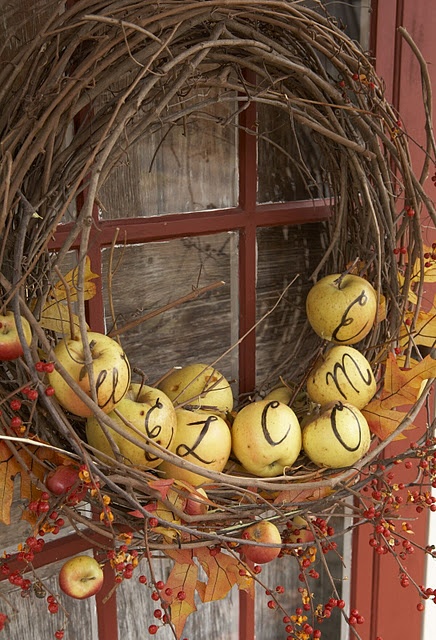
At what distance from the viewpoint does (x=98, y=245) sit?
102 centimetres

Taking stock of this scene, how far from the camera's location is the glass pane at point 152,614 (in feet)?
3.98

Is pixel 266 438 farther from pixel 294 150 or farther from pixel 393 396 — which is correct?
pixel 294 150

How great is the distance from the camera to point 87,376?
31.3 inches

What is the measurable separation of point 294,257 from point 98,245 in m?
0.38

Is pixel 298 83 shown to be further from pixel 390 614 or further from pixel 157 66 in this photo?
pixel 390 614

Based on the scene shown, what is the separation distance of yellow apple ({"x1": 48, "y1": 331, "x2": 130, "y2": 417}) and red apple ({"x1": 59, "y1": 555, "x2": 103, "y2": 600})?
0.20 meters

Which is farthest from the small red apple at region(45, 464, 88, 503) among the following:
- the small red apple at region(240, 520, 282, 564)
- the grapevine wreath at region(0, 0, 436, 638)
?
the small red apple at region(240, 520, 282, 564)

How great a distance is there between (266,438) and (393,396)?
0.22m

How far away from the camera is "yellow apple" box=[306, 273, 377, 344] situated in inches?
40.1

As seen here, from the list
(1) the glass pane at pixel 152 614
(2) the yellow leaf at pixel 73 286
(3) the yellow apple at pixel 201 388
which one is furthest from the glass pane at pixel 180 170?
(1) the glass pane at pixel 152 614

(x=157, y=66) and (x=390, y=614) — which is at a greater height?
(x=157, y=66)

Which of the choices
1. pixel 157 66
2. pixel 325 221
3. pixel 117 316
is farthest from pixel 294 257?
pixel 157 66

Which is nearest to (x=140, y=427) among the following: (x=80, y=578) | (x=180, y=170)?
(x=80, y=578)

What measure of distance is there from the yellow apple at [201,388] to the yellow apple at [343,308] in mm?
165
